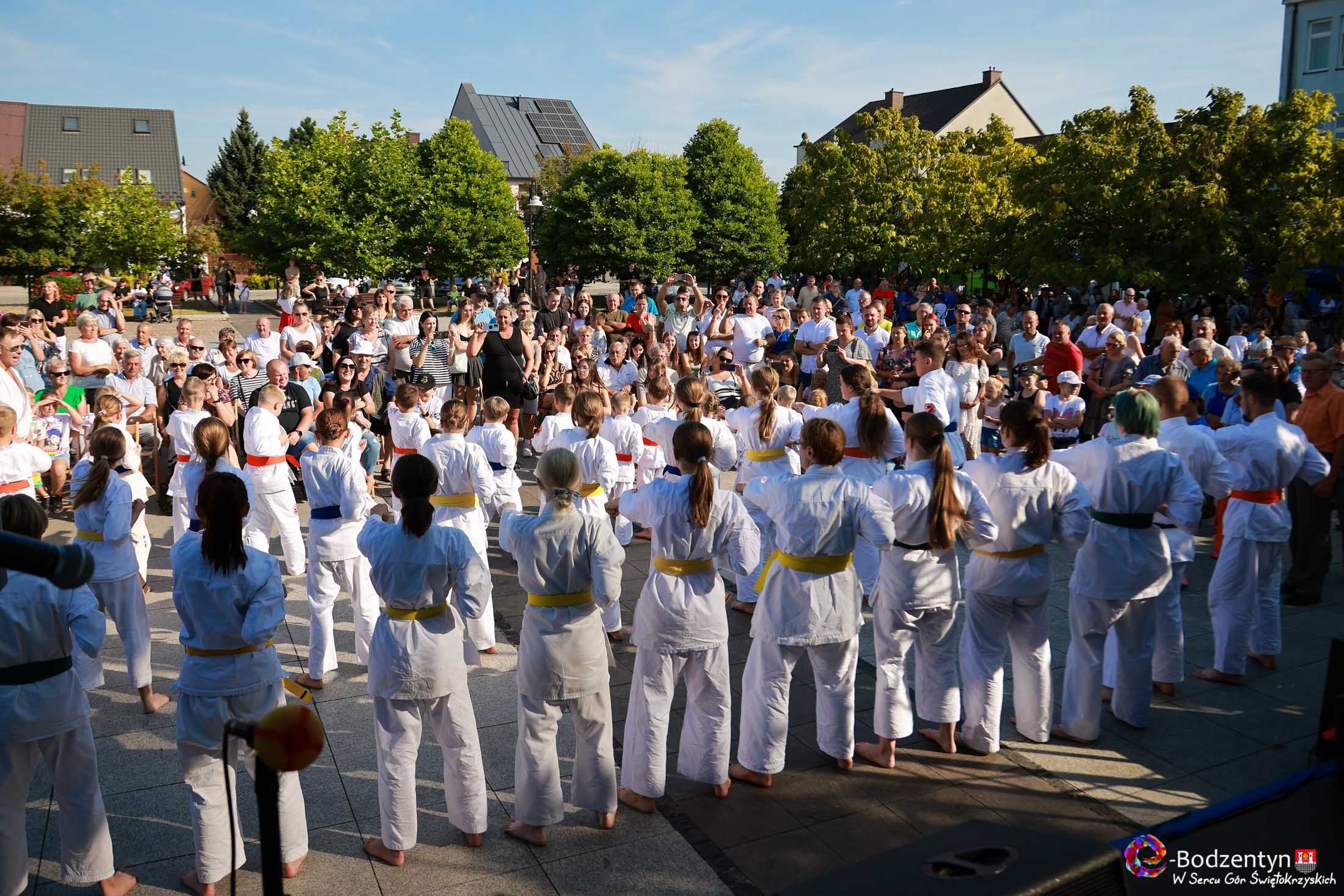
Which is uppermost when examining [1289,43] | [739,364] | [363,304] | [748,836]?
[1289,43]

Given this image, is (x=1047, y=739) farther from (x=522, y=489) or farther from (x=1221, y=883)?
(x=522, y=489)

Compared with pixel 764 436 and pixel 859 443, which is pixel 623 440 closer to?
pixel 764 436

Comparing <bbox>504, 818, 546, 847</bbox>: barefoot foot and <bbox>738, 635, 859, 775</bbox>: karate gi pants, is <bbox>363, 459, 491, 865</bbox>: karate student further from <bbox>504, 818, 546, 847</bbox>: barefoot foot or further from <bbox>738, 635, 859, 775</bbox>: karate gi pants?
<bbox>738, 635, 859, 775</bbox>: karate gi pants

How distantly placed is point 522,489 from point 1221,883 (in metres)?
9.38

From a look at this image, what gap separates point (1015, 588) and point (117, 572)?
5251mm

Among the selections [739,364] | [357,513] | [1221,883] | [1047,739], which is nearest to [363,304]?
[739,364]

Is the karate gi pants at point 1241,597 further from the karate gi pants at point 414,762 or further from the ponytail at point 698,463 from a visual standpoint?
the karate gi pants at point 414,762

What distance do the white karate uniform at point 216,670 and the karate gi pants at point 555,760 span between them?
1.06 meters

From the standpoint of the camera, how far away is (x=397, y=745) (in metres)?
4.52

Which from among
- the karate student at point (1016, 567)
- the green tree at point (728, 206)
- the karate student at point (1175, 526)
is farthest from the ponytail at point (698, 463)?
the green tree at point (728, 206)

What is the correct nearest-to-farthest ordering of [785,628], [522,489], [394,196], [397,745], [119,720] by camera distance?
[397,745], [785,628], [119,720], [522,489], [394,196]

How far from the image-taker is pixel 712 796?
16.8ft

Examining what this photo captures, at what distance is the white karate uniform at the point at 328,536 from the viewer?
→ 6348 mm

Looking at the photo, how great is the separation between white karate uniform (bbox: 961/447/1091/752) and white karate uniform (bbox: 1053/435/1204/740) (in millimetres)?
212
